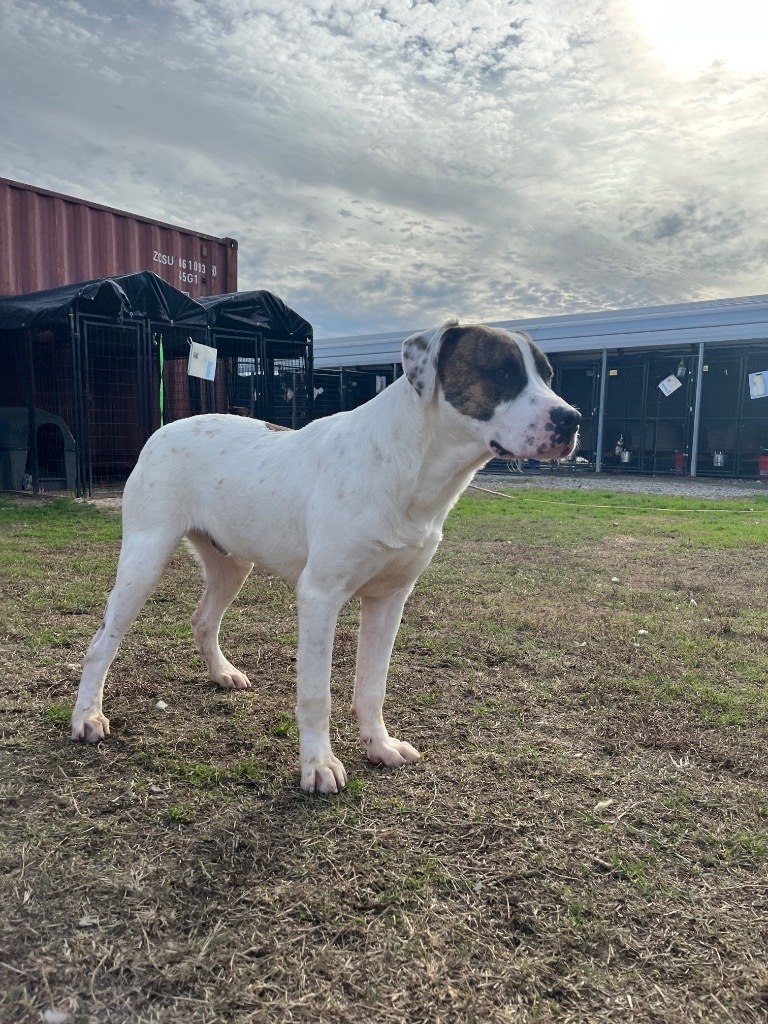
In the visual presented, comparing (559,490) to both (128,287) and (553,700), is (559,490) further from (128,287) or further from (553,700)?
(553,700)

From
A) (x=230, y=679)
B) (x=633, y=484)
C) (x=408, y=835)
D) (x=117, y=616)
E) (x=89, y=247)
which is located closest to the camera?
(x=408, y=835)

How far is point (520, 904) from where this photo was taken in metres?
1.87

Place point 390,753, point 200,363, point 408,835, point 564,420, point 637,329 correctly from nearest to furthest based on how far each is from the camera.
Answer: point 408,835, point 564,420, point 390,753, point 200,363, point 637,329

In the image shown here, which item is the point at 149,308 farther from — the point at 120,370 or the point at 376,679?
the point at 376,679

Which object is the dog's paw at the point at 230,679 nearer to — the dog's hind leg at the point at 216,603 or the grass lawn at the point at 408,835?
the dog's hind leg at the point at 216,603

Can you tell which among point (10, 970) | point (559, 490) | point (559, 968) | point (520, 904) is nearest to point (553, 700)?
point (520, 904)

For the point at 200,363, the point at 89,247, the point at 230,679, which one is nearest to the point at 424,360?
the point at 230,679

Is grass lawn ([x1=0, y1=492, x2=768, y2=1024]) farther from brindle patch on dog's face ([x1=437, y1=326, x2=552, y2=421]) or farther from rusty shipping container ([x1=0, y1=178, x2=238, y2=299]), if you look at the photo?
rusty shipping container ([x1=0, y1=178, x2=238, y2=299])

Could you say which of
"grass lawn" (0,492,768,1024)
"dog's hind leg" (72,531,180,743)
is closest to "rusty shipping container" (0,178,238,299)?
"grass lawn" (0,492,768,1024)

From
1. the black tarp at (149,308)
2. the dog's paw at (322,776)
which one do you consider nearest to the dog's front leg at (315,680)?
the dog's paw at (322,776)

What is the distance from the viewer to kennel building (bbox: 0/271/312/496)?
31.3ft

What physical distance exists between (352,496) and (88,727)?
1405 millimetres

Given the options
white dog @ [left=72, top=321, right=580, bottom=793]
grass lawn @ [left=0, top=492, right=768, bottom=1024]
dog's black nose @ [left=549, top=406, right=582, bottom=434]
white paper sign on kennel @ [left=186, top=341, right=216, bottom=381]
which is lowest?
grass lawn @ [left=0, top=492, right=768, bottom=1024]

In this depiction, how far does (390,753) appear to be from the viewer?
268cm
